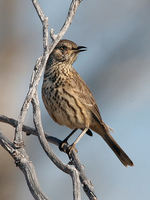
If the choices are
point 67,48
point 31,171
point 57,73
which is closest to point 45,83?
point 57,73

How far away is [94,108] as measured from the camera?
6473mm

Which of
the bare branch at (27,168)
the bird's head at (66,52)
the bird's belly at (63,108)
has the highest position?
the bird's head at (66,52)

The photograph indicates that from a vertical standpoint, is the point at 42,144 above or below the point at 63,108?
above

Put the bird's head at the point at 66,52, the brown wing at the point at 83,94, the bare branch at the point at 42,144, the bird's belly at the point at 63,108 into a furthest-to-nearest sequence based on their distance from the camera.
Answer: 1. the bird's head at the point at 66,52
2. the brown wing at the point at 83,94
3. the bird's belly at the point at 63,108
4. the bare branch at the point at 42,144

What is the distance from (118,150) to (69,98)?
1195 mm

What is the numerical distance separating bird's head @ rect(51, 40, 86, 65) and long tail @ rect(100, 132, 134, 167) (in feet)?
3.76

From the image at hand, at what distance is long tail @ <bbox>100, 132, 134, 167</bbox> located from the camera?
21.3 feet

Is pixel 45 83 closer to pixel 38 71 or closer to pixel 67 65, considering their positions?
pixel 67 65

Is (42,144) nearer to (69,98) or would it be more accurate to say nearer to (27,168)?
(27,168)

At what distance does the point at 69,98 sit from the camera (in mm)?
5984

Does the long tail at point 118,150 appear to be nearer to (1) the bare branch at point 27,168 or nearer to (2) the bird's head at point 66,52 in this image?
(2) the bird's head at point 66,52

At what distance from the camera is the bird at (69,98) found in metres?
5.91

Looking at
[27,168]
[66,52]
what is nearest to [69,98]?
[66,52]

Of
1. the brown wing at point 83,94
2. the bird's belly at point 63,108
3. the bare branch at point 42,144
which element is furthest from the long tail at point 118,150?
the bare branch at point 42,144
